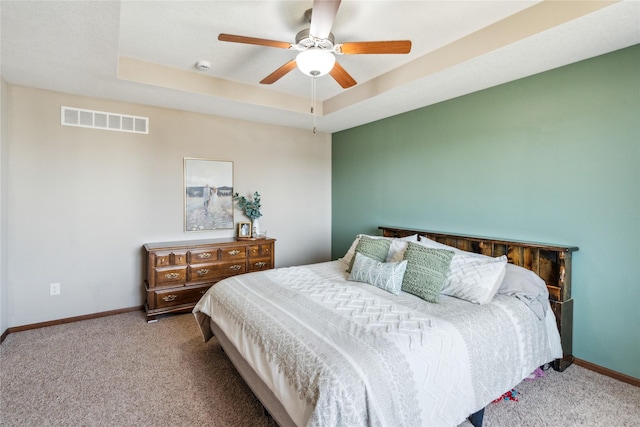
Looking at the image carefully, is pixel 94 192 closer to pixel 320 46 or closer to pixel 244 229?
pixel 244 229

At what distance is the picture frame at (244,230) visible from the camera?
4.27 m

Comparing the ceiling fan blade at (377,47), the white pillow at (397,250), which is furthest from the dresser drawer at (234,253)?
the ceiling fan blade at (377,47)

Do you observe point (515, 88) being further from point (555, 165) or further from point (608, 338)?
point (608, 338)

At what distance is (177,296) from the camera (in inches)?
141

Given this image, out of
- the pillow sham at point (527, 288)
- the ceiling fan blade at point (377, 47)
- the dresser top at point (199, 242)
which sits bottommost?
the pillow sham at point (527, 288)

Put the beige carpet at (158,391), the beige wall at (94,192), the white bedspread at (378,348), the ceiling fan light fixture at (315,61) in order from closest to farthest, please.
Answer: the white bedspread at (378,348) < the beige carpet at (158,391) < the ceiling fan light fixture at (315,61) < the beige wall at (94,192)

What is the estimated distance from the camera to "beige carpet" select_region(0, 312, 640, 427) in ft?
6.52

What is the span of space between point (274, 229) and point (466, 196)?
2.69 meters

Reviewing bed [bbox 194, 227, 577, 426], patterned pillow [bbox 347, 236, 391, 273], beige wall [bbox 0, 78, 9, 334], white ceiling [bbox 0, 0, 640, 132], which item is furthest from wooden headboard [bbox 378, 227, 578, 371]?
beige wall [bbox 0, 78, 9, 334]

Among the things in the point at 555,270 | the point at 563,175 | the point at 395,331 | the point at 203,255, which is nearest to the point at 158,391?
the point at 203,255

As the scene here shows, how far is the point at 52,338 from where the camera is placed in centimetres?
305

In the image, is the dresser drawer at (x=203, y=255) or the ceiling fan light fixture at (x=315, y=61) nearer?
the ceiling fan light fixture at (x=315, y=61)

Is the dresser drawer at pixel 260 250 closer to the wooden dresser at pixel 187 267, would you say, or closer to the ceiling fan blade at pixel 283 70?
the wooden dresser at pixel 187 267

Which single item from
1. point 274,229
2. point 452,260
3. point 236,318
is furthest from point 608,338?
point 274,229
